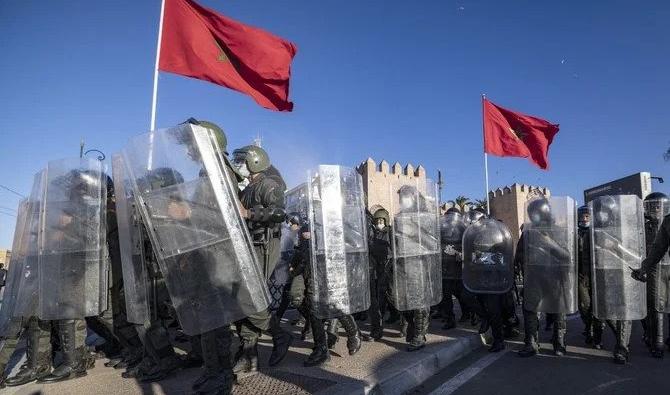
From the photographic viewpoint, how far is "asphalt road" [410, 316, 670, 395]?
3.86 m

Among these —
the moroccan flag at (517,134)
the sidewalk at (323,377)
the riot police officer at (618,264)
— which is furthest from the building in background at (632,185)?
the sidewalk at (323,377)

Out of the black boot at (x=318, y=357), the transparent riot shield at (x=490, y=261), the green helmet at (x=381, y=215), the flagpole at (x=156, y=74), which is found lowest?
the black boot at (x=318, y=357)

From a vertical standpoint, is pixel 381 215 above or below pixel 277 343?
above

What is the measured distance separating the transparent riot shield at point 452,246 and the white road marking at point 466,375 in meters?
1.96

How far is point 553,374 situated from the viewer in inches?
171

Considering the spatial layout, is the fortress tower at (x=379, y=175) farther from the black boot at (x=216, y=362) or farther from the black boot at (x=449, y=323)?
the black boot at (x=216, y=362)

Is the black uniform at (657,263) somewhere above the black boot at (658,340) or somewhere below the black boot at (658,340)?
above

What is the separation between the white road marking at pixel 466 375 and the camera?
3.92m

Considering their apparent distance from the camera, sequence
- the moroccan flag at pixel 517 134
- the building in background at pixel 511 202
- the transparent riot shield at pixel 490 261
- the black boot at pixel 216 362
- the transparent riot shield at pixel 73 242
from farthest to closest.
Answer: the building in background at pixel 511 202, the moroccan flag at pixel 517 134, the transparent riot shield at pixel 490 261, the transparent riot shield at pixel 73 242, the black boot at pixel 216 362

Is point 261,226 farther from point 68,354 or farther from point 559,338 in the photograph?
point 559,338

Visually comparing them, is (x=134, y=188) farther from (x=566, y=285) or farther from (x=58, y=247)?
(x=566, y=285)

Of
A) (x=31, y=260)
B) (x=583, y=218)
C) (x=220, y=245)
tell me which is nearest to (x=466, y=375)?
(x=220, y=245)

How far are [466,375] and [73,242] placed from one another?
394cm

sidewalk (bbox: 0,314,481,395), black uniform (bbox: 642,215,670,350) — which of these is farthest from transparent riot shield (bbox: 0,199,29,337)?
black uniform (bbox: 642,215,670,350)
